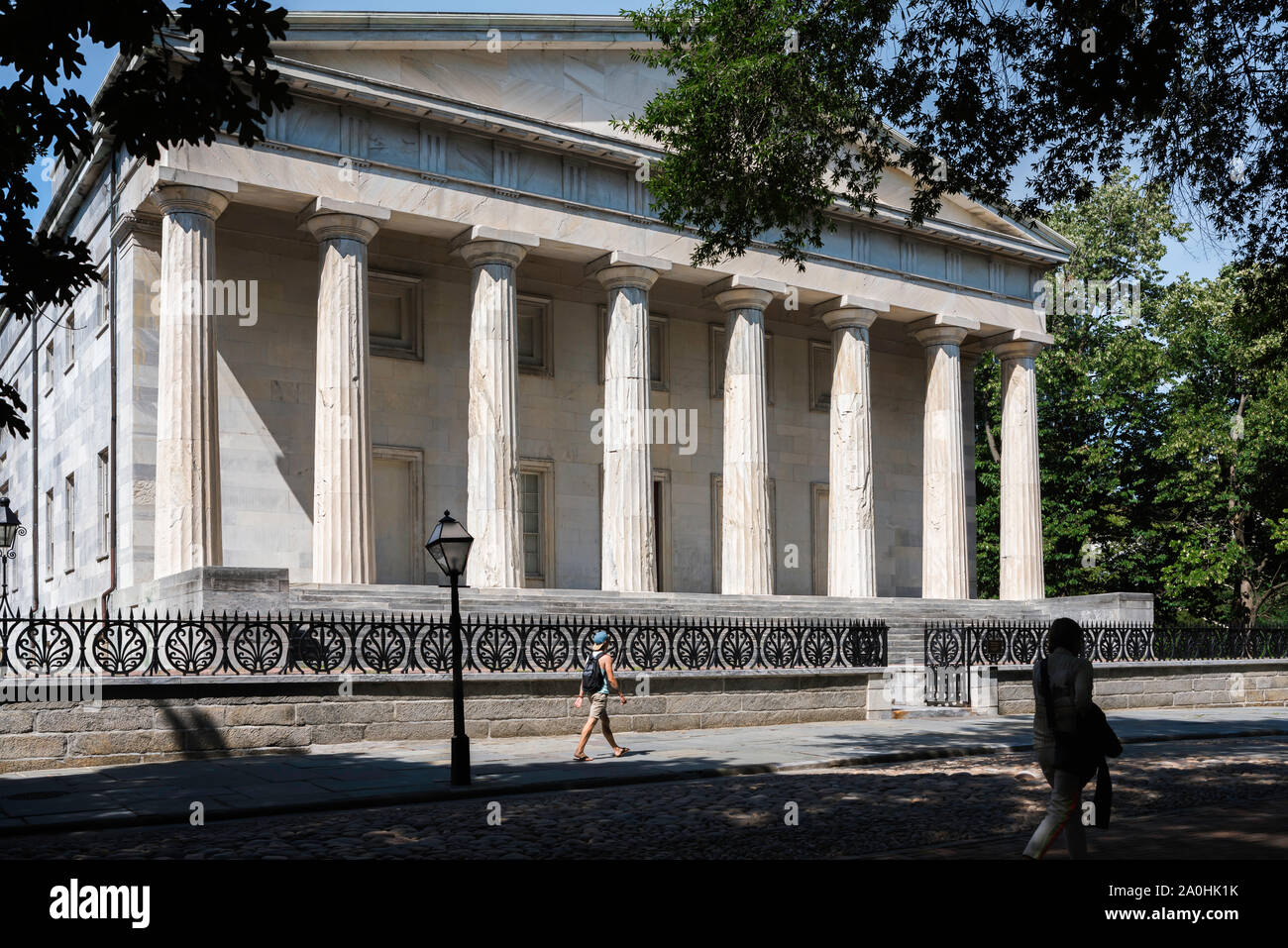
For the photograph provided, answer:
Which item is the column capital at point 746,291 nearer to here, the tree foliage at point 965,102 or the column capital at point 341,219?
the column capital at point 341,219

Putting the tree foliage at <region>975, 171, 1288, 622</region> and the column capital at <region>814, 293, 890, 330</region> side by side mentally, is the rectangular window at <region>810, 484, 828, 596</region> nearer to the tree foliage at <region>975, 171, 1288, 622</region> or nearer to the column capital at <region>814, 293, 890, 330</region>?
the column capital at <region>814, 293, 890, 330</region>

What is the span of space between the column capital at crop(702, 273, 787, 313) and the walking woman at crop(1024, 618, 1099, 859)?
1001 inches

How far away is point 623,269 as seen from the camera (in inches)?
1256

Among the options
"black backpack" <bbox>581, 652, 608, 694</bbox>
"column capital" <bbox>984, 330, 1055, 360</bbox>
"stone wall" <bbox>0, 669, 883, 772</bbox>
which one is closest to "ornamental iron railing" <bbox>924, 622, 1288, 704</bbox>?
"stone wall" <bbox>0, 669, 883, 772</bbox>

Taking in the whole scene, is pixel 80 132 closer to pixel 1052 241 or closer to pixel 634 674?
pixel 634 674

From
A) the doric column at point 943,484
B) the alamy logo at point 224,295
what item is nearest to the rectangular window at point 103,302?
the alamy logo at point 224,295

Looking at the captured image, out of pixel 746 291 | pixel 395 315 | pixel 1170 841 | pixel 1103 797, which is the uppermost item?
pixel 746 291

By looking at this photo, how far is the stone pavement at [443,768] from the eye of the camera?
43.2ft

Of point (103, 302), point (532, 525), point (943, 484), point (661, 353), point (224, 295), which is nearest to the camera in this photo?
point (224, 295)

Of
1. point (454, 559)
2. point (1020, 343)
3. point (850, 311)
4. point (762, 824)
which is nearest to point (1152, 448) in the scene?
point (1020, 343)

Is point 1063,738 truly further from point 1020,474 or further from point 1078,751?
point 1020,474

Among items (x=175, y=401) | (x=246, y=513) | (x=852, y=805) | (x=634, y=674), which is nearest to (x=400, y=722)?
(x=634, y=674)

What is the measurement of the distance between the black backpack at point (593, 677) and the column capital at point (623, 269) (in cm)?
1595
